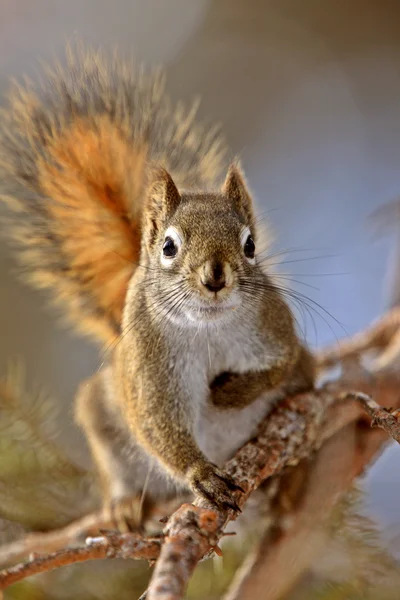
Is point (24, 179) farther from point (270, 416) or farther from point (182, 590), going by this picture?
point (182, 590)

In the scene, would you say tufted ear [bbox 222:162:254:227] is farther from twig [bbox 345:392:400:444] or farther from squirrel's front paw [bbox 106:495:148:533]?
squirrel's front paw [bbox 106:495:148:533]

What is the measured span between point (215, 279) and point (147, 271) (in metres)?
0.21

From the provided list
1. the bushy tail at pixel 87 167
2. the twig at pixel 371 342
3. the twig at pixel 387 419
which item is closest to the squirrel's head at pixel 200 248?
the bushy tail at pixel 87 167

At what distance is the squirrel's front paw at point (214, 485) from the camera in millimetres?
779

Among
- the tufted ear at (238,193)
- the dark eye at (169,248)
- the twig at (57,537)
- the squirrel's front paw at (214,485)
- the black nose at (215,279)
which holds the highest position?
the tufted ear at (238,193)

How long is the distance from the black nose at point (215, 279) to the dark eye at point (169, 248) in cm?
11

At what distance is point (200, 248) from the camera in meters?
0.89

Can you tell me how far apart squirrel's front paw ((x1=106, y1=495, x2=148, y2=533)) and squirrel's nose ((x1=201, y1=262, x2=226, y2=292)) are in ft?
1.65

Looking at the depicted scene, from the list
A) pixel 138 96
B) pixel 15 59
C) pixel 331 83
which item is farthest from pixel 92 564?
pixel 331 83

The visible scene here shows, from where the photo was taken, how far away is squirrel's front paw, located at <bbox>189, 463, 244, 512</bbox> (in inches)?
30.7

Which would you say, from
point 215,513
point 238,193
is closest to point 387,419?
point 215,513

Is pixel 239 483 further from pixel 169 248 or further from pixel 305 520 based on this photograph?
pixel 169 248

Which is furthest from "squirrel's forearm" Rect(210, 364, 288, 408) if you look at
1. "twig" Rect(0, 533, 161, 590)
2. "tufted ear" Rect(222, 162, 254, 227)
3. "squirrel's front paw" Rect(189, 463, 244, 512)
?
"twig" Rect(0, 533, 161, 590)

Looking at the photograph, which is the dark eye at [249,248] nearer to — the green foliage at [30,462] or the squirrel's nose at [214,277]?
the squirrel's nose at [214,277]
